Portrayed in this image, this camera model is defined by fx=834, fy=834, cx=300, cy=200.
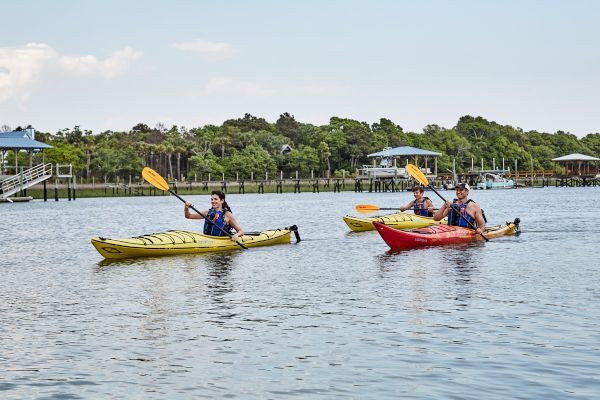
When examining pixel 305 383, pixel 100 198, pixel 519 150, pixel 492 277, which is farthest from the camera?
pixel 519 150

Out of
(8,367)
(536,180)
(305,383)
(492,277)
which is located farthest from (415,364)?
(536,180)

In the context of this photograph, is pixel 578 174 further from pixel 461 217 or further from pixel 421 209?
pixel 461 217

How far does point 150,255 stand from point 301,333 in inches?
429

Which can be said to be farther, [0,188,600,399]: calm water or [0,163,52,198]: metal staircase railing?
[0,163,52,198]: metal staircase railing

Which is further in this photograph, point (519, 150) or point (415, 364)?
point (519, 150)

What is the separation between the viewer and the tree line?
4146 inches

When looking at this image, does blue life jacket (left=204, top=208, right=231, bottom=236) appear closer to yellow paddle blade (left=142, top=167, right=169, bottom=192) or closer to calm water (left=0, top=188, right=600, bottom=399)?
calm water (left=0, top=188, right=600, bottom=399)

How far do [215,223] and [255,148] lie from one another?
3644 inches

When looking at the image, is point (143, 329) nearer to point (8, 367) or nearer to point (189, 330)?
point (189, 330)

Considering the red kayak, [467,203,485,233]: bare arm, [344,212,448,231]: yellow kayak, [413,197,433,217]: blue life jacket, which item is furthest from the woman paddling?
[413,197,433,217]: blue life jacket

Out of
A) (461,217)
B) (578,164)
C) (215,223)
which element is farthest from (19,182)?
(578,164)

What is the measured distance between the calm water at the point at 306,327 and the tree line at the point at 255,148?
81458mm

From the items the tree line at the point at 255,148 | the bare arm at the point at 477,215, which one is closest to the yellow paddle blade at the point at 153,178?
the bare arm at the point at 477,215

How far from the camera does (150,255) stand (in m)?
21.8
